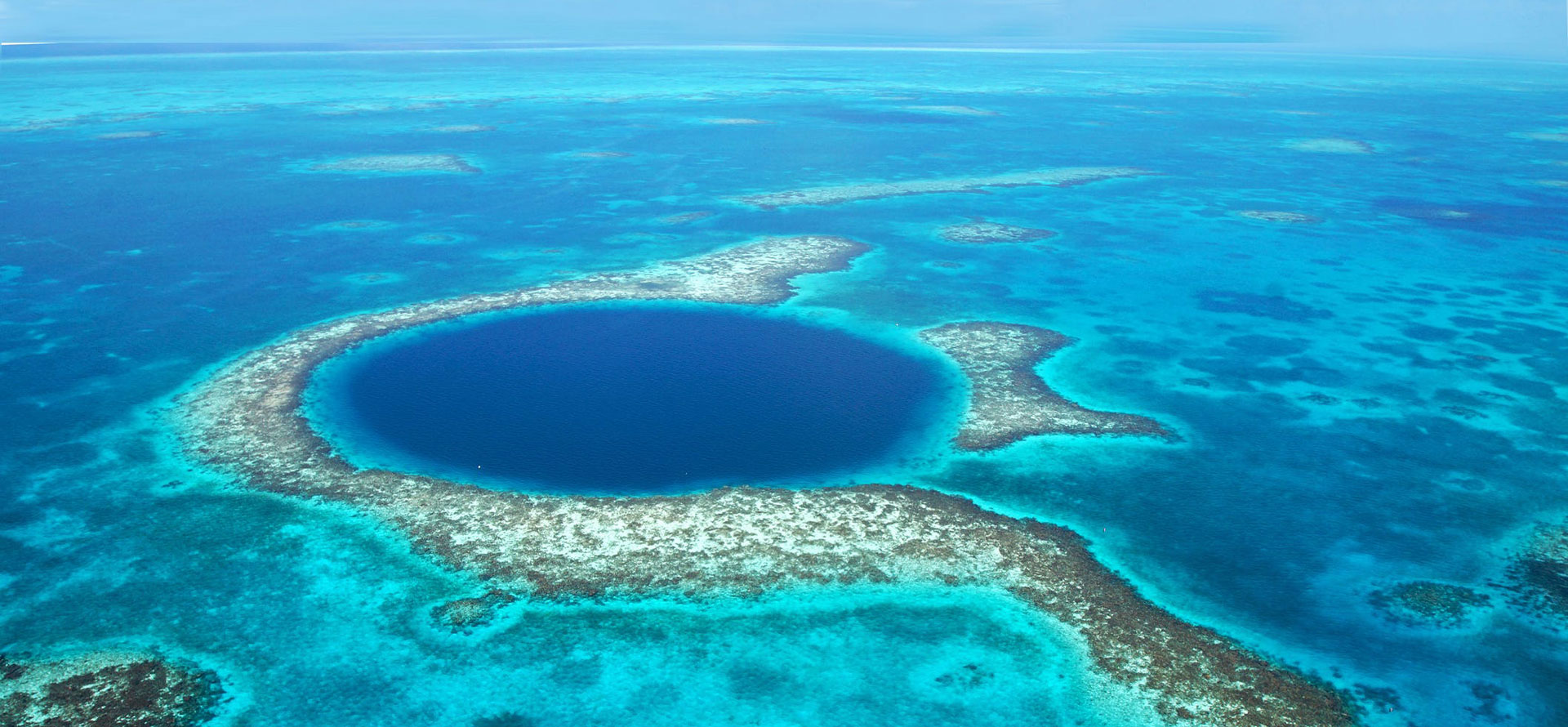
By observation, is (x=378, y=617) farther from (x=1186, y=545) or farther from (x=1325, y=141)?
(x=1325, y=141)

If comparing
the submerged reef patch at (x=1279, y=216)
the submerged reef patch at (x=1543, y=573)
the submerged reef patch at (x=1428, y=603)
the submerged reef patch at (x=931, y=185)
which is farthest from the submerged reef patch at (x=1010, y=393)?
the submerged reef patch at (x=1279, y=216)

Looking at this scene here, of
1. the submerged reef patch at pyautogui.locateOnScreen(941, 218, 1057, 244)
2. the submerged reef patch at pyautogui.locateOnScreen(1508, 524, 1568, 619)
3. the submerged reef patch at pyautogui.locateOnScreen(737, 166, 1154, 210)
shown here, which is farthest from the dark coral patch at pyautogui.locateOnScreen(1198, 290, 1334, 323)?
the submerged reef patch at pyautogui.locateOnScreen(737, 166, 1154, 210)

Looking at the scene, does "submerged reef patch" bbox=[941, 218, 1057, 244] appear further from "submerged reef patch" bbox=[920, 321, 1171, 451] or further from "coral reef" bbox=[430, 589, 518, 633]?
"coral reef" bbox=[430, 589, 518, 633]

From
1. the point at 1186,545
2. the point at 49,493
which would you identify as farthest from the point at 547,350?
the point at 1186,545

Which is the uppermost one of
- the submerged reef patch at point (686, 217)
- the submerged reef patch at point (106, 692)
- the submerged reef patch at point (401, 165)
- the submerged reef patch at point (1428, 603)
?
the submerged reef patch at point (686, 217)

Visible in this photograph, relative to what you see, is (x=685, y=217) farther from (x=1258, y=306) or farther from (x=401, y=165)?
(x=1258, y=306)

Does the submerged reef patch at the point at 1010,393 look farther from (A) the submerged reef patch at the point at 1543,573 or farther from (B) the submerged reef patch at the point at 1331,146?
(B) the submerged reef patch at the point at 1331,146
